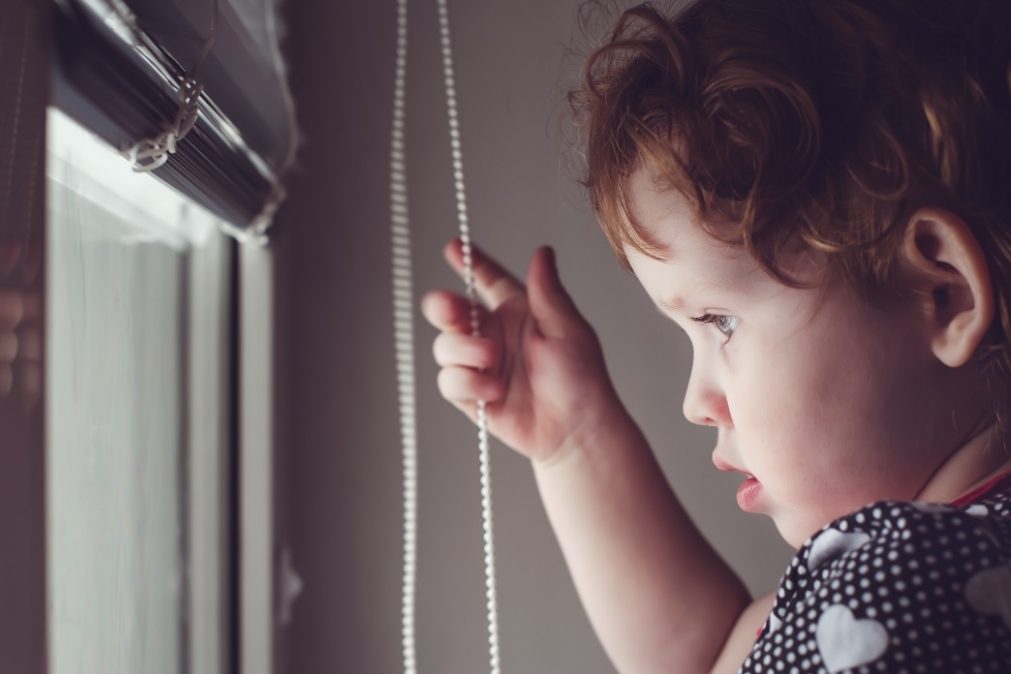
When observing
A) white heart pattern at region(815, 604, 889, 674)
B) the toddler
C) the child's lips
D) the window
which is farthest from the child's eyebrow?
the window

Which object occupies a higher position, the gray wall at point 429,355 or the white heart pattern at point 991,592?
the gray wall at point 429,355

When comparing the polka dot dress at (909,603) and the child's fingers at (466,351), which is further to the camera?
the child's fingers at (466,351)

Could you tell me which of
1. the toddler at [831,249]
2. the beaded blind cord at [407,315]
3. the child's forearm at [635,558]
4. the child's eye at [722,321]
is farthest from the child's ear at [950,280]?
the beaded blind cord at [407,315]

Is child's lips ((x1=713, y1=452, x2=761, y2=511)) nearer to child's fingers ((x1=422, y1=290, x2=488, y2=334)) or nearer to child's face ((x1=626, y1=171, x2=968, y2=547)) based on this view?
child's face ((x1=626, y1=171, x2=968, y2=547))

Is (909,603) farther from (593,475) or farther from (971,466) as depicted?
(593,475)

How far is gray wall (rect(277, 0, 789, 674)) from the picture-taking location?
89 centimetres

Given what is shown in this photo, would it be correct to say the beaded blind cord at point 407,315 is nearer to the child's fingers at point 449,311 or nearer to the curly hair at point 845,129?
the child's fingers at point 449,311

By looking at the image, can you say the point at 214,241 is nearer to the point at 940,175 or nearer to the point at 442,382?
the point at 442,382

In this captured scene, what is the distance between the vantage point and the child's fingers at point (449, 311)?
2.60 feet

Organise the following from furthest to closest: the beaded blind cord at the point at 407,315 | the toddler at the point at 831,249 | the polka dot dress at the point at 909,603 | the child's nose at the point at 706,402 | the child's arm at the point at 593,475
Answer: the beaded blind cord at the point at 407,315, the child's arm at the point at 593,475, the child's nose at the point at 706,402, the toddler at the point at 831,249, the polka dot dress at the point at 909,603

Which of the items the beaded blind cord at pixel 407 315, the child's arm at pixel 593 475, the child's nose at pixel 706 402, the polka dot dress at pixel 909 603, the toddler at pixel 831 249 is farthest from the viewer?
the beaded blind cord at pixel 407 315

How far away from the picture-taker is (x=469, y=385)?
2.62ft

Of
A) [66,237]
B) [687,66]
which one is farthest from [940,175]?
[66,237]

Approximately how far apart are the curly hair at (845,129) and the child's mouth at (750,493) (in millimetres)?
176
